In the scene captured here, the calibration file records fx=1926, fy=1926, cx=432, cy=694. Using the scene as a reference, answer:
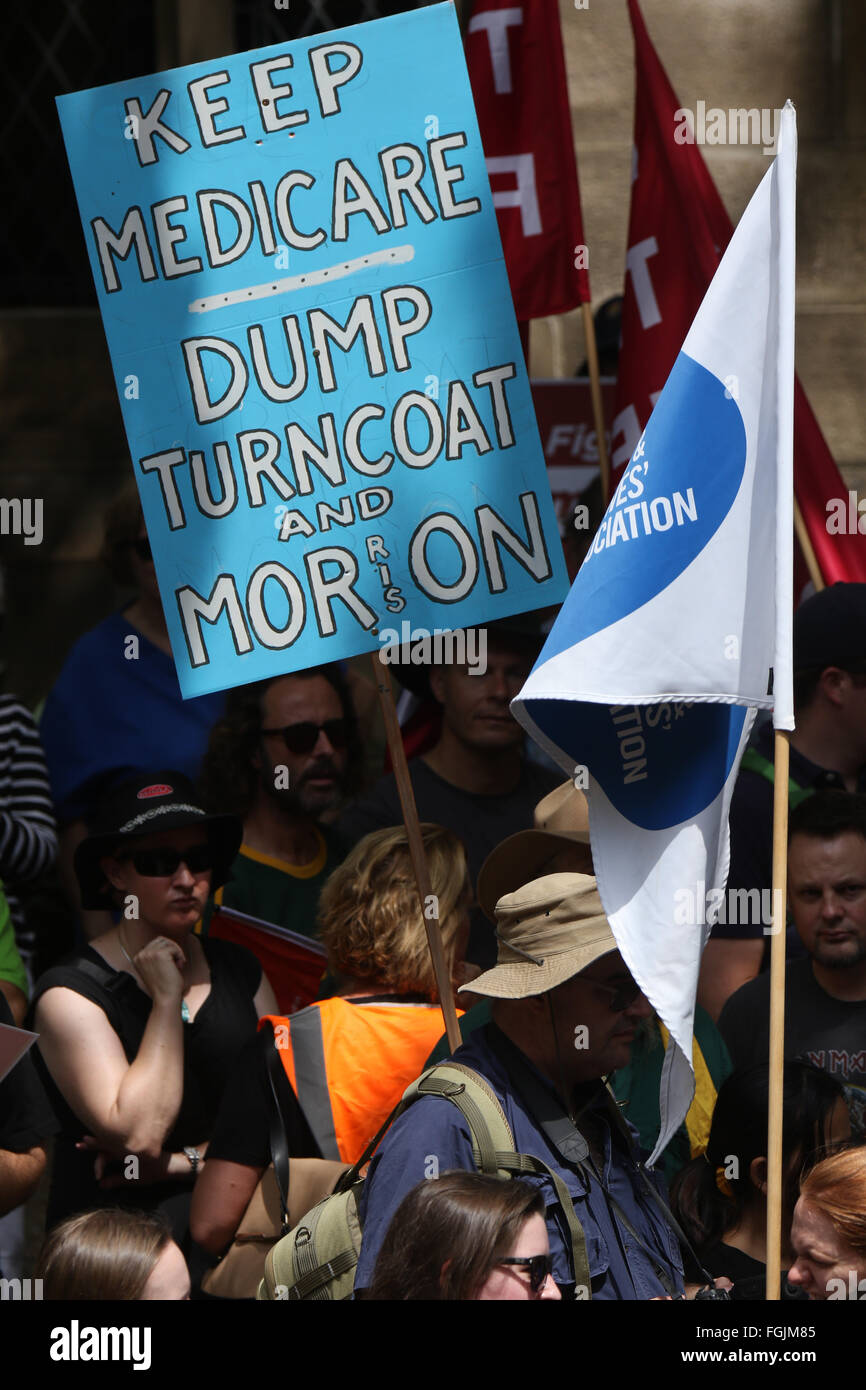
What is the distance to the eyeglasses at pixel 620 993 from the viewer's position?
10.9 ft

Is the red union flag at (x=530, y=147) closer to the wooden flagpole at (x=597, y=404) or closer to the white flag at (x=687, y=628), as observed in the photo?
the wooden flagpole at (x=597, y=404)

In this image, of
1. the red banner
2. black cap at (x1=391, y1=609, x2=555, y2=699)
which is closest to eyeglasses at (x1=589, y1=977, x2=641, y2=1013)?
black cap at (x1=391, y1=609, x2=555, y2=699)

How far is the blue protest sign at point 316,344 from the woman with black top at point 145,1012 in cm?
80

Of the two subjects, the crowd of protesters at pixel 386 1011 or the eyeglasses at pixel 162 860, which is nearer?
the crowd of protesters at pixel 386 1011

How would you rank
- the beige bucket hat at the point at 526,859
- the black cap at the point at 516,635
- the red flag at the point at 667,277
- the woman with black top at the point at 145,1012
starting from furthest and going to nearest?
the red flag at the point at 667,277 → the black cap at the point at 516,635 → the woman with black top at the point at 145,1012 → the beige bucket hat at the point at 526,859

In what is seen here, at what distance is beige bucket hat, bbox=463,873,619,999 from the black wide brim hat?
124cm

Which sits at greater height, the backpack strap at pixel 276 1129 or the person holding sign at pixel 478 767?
the person holding sign at pixel 478 767

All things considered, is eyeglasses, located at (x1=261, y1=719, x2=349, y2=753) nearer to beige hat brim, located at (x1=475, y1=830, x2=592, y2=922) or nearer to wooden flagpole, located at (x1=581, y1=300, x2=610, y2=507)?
wooden flagpole, located at (x1=581, y1=300, x2=610, y2=507)

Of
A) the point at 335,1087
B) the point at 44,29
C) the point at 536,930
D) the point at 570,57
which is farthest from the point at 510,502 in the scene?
the point at 44,29

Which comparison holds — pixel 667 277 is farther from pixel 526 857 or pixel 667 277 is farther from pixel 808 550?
pixel 526 857

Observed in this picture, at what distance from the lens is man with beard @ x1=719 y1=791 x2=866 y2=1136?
14.2 feet

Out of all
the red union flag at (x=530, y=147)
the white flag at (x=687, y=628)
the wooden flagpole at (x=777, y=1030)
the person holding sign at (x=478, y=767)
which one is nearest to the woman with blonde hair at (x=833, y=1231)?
the wooden flagpole at (x=777, y=1030)

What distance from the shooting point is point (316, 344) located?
391 cm

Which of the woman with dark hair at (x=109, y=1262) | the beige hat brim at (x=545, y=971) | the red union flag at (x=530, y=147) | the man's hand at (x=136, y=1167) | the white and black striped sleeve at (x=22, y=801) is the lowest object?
the woman with dark hair at (x=109, y=1262)
